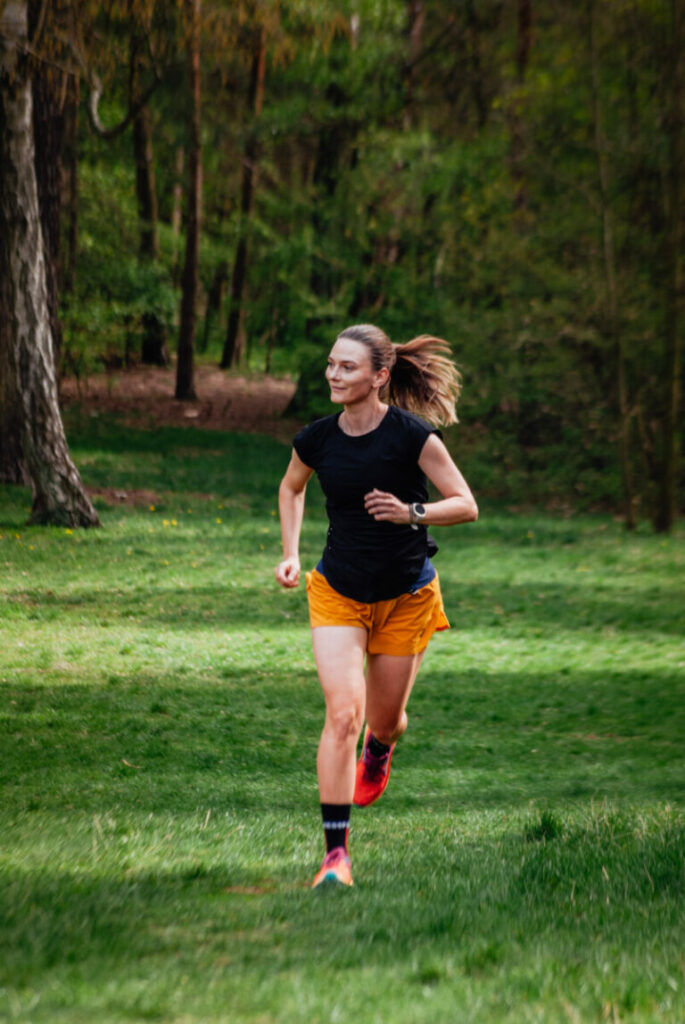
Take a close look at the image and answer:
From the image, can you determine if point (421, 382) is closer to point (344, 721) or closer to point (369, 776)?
point (344, 721)

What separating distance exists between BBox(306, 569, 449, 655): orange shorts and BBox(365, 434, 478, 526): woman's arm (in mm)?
457

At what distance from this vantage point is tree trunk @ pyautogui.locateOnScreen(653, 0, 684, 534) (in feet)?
65.5

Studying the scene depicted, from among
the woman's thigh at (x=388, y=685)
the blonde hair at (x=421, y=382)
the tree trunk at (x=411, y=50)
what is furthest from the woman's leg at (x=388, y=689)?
the tree trunk at (x=411, y=50)

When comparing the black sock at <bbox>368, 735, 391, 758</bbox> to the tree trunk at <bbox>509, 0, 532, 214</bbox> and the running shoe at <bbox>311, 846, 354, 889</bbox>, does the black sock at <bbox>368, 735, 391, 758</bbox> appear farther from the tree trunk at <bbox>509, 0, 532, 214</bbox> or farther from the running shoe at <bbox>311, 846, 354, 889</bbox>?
the tree trunk at <bbox>509, 0, 532, 214</bbox>

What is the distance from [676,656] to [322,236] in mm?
19206

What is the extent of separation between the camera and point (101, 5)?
1225 cm

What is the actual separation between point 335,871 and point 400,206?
25.1m

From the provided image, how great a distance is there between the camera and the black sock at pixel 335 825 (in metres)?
4.73

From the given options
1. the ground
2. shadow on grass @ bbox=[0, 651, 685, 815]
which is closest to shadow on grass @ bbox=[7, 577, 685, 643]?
shadow on grass @ bbox=[0, 651, 685, 815]

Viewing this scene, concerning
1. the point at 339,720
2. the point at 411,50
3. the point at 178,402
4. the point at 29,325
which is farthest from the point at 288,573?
the point at 178,402

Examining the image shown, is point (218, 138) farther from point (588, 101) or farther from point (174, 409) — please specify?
point (588, 101)

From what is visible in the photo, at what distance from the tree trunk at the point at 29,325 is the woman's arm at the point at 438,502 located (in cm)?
994

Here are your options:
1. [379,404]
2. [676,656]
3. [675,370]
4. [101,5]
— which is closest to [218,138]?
[675,370]

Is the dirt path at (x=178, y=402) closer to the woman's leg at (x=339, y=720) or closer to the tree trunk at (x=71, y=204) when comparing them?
the tree trunk at (x=71, y=204)
